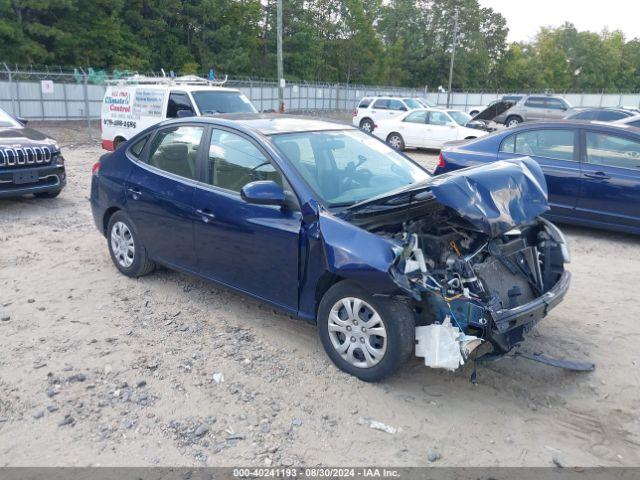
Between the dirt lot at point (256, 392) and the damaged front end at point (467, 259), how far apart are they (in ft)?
1.42

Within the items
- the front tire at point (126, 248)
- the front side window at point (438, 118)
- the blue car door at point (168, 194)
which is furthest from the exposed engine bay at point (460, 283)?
the front side window at point (438, 118)

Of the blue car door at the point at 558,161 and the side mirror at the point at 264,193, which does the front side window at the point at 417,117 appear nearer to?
the blue car door at the point at 558,161

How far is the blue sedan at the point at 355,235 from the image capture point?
11.6 ft

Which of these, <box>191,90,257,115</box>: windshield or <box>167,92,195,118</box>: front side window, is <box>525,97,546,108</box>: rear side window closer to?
<box>191,90,257,115</box>: windshield

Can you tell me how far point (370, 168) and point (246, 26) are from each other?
52901 mm

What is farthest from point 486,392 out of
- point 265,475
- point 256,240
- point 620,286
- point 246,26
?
point 246,26

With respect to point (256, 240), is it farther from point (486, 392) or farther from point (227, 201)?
point (486, 392)

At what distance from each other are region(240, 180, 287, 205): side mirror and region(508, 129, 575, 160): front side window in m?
5.22

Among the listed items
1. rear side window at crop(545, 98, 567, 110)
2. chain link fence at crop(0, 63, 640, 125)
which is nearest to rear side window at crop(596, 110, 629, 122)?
rear side window at crop(545, 98, 567, 110)

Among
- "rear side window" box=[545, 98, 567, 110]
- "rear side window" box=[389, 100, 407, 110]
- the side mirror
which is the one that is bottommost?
the side mirror

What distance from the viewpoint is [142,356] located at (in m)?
4.24

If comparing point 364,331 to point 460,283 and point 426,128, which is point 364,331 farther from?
point 426,128

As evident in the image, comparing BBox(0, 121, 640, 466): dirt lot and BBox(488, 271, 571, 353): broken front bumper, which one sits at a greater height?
BBox(488, 271, 571, 353): broken front bumper

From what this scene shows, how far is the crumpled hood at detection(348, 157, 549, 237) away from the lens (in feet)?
Answer: 11.6
